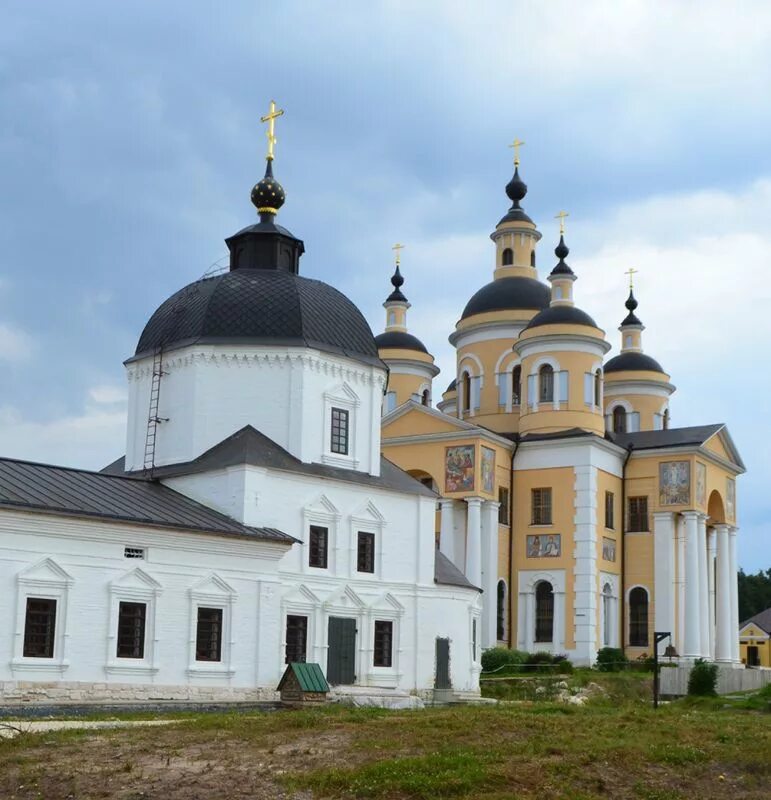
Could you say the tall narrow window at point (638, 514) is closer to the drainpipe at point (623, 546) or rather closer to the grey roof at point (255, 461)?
the drainpipe at point (623, 546)

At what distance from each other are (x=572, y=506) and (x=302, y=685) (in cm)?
1886

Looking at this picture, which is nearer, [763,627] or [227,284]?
[227,284]

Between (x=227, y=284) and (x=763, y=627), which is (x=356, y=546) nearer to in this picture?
(x=227, y=284)

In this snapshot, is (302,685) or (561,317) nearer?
(302,685)

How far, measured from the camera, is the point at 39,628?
2266 cm

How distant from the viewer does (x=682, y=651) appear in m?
41.7

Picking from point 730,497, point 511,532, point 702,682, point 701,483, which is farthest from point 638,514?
point 702,682

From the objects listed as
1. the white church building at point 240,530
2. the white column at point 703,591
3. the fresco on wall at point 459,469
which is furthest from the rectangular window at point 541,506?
the white church building at point 240,530

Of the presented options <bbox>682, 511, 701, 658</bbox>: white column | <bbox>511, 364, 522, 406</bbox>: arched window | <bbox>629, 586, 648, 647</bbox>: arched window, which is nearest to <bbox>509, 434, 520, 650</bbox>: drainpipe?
<bbox>511, 364, 522, 406</bbox>: arched window

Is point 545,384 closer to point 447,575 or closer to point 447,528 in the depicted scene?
point 447,528

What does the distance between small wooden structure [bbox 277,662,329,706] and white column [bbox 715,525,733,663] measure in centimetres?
2423

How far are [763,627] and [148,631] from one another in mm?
52629

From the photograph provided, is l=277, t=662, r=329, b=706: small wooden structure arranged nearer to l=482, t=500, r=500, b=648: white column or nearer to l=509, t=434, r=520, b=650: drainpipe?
l=482, t=500, r=500, b=648: white column

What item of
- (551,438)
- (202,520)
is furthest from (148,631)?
(551,438)
